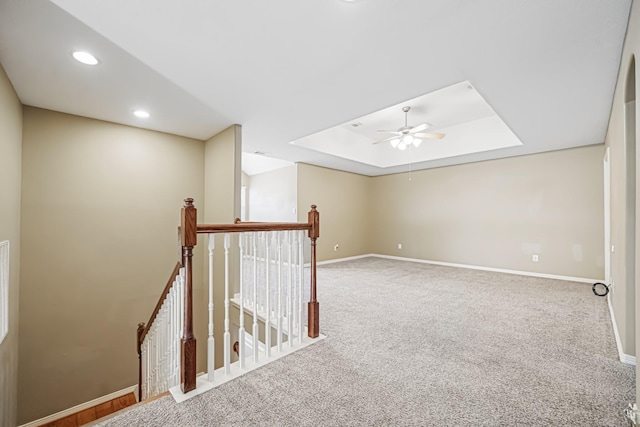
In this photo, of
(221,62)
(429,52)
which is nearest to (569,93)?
(429,52)

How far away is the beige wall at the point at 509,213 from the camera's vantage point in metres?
4.43

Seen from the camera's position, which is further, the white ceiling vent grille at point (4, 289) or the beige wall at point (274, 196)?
the beige wall at point (274, 196)

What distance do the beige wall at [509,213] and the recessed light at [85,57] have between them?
6.20 m

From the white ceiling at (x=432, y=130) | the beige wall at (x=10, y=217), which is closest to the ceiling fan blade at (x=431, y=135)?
the white ceiling at (x=432, y=130)

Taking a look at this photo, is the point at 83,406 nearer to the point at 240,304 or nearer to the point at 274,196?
the point at 240,304

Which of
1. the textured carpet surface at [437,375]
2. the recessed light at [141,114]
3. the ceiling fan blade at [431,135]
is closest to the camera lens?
the textured carpet surface at [437,375]

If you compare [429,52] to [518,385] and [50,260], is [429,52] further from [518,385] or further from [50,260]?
[50,260]

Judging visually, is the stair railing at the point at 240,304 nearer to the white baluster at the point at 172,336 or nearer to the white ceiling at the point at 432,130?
the white baluster at the point at 172,336

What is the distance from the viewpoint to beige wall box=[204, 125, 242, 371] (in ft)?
12.0

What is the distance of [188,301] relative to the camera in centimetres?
165

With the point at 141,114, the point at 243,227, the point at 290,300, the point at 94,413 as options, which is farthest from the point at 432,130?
the point at 94,413

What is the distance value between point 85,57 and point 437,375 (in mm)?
3622

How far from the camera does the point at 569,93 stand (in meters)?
2.65

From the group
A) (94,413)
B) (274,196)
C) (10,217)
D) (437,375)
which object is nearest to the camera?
(437,375)
